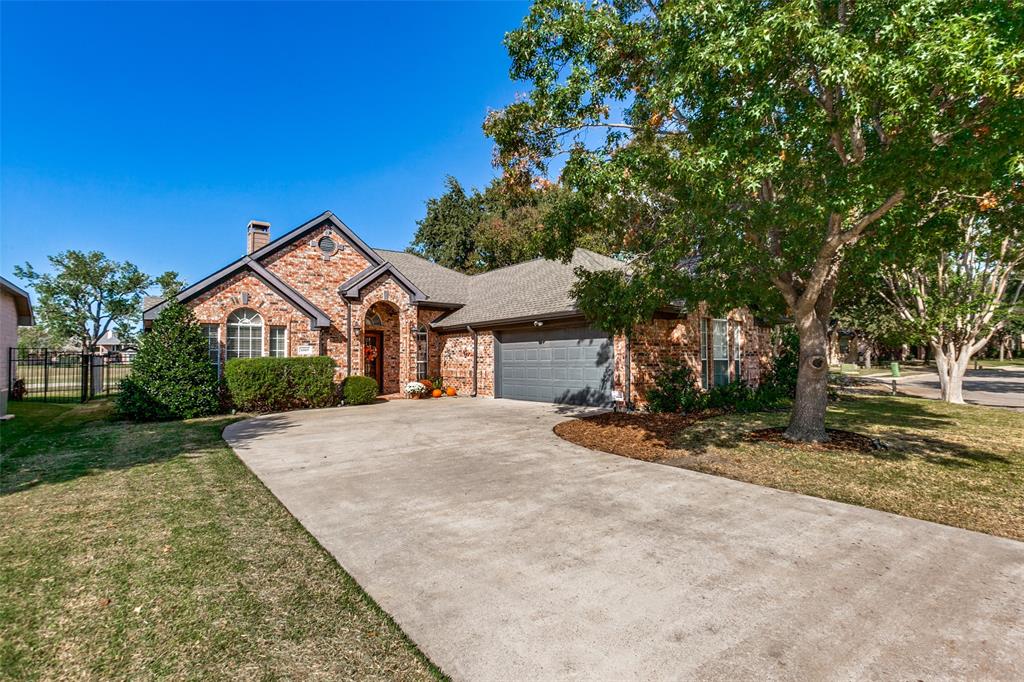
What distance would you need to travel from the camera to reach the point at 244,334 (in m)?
15.0

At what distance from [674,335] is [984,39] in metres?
9.77

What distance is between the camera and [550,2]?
24.8ft

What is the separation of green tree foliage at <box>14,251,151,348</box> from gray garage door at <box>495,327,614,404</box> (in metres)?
42.0

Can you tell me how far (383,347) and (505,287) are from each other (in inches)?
231

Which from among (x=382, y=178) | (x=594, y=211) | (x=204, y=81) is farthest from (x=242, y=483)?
(x=382, y=178)

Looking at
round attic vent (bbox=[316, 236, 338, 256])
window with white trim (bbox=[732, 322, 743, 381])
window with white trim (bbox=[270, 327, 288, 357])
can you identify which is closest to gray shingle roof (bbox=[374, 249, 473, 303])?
round attic vent (bbox=[316, 236, 338, 256])

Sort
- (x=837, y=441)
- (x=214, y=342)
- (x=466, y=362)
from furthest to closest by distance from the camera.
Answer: (x=466, y=362)
(x=214, y=342)
(x=837, y=441)

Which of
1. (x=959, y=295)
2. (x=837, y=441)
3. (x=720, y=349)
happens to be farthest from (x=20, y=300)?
(x=959, y=295)

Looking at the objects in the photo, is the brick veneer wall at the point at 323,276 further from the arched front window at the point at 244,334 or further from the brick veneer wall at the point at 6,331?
the brick veneer wall at the point at 6,331

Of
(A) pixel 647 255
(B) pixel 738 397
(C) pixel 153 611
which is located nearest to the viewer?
(C) pixel 153 611

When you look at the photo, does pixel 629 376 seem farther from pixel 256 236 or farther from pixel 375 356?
pixel 256 236

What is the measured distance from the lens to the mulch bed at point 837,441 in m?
8.06

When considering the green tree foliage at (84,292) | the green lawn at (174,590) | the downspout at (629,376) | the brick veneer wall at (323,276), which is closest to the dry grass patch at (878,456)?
the downspout at (629,376)

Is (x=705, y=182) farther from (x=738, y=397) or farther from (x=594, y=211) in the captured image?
(x=738, y=397)
